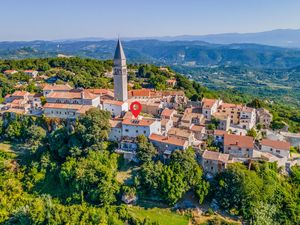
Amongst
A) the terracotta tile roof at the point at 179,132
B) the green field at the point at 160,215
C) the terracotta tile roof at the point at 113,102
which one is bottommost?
the green field at the point at 160,215

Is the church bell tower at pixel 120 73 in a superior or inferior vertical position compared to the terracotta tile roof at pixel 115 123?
superior

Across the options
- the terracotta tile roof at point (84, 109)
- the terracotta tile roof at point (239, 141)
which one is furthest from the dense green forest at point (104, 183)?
the terracotta tile roof at point (239, 141)

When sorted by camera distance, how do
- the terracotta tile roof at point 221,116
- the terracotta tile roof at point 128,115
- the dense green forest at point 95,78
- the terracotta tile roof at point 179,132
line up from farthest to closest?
the dense green forest at point 95,78 → the terracotta tile roof at point 221,116 → the terracotta tile roof at point 128,115 → the terracotta tile roof at point 179,132

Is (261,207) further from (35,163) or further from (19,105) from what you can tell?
(19,105)

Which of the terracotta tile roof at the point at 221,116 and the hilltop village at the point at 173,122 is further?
the terracotta tile roof at the point at 221,116

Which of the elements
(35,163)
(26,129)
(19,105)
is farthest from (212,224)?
(19,105)

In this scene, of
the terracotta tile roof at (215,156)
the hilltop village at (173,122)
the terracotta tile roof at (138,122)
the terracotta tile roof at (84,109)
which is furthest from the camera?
the terracotta tile roof at (84,109)

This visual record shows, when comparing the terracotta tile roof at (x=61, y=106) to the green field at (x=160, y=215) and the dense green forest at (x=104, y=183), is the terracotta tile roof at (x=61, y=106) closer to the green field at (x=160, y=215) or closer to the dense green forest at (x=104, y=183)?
the dense green forest at (x=104, y=183)
